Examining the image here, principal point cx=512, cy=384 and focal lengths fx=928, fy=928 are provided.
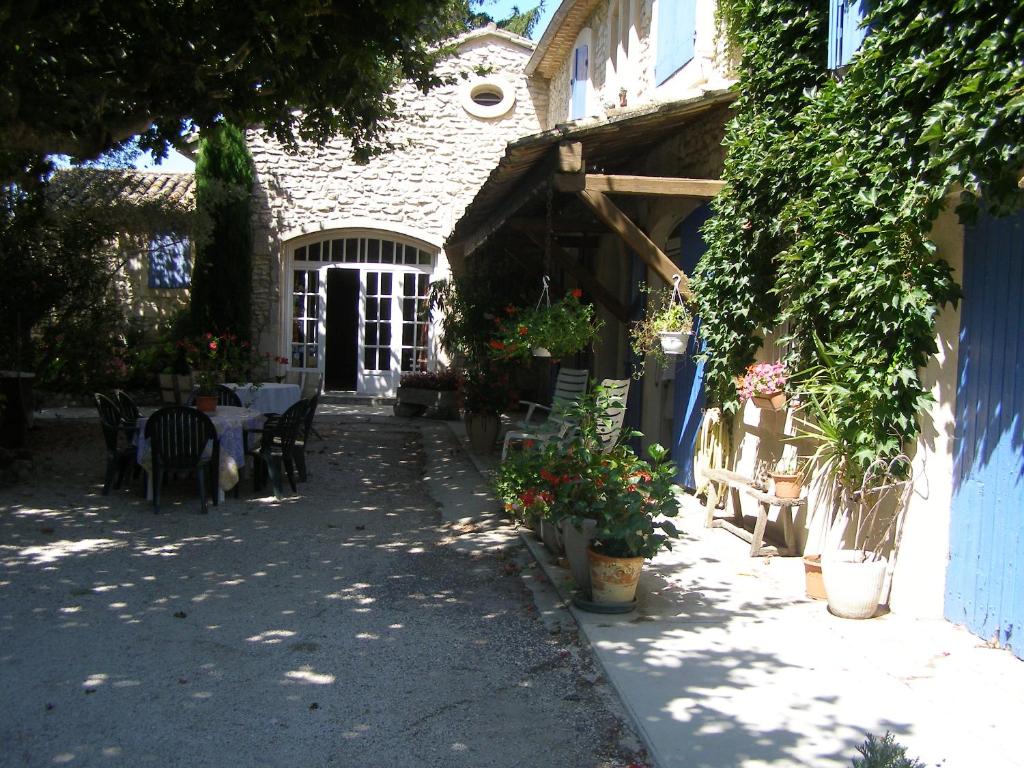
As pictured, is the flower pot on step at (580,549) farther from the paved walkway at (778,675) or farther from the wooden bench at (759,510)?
the wooden bench at (759,510)

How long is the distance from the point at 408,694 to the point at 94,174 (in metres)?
12.3

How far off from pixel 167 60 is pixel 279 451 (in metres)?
3.66

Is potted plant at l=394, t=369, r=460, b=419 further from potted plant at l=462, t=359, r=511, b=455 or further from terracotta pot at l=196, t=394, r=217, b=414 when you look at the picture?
terracotta pot at l=196, t=394, r=217, b=414

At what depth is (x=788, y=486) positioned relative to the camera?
5.64 m

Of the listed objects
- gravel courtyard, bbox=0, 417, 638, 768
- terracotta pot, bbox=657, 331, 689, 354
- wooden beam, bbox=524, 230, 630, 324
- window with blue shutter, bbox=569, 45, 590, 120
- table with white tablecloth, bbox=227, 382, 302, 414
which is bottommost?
gravel courtyard, bbox=0, 417, 638, 768

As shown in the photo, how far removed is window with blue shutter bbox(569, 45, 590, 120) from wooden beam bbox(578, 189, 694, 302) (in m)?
6.79

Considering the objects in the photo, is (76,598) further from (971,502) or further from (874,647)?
(971,502)

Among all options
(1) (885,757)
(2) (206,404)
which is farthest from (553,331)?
(1) (885,757)

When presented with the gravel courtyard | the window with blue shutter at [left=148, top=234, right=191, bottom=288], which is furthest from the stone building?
the gravel courtyard

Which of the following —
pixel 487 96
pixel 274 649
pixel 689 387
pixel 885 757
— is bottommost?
pixel 274 649

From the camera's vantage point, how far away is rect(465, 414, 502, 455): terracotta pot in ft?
33.7

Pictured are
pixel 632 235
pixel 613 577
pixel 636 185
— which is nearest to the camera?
pixel 613 577

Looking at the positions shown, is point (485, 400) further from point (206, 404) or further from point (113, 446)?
point (113, 446)

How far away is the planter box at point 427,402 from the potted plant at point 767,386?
818 cm
